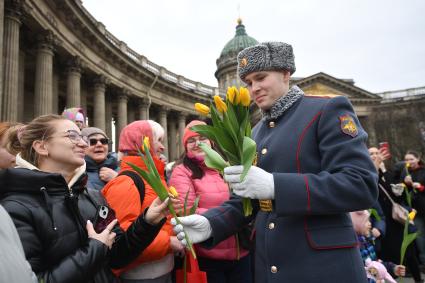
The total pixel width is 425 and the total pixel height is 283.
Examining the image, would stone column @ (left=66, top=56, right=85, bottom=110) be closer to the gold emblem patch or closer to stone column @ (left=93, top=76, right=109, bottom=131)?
stone column @ (left=93, top=76, right=109, bottom=131)

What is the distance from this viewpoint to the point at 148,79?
2944cm

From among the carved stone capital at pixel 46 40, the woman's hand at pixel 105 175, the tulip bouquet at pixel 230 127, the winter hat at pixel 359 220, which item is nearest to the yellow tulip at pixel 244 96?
the tulip bouquet at pixel 230 127

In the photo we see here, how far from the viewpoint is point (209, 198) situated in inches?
159

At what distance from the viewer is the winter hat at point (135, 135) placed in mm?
3535

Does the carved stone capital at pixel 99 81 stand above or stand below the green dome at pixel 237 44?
below

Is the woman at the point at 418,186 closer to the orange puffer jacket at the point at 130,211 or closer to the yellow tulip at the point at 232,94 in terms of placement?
the orange puffer jacket at the point at 130,211

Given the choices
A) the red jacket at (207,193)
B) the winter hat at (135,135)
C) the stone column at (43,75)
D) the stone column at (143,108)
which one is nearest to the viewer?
the winter hat at (135,135)

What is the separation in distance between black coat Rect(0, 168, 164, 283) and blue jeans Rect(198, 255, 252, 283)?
151 centimetres

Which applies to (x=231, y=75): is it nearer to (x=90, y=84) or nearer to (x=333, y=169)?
(x=90, y=84)

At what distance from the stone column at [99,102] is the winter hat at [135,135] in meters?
19.5

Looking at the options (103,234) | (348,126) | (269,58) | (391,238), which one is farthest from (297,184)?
(391,238)

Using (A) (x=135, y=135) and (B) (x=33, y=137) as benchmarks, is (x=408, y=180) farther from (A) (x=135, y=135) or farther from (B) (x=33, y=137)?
(B) (x=33, y=137)

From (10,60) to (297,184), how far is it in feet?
46.3

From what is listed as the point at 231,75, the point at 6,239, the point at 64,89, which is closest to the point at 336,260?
the point at 6,239
